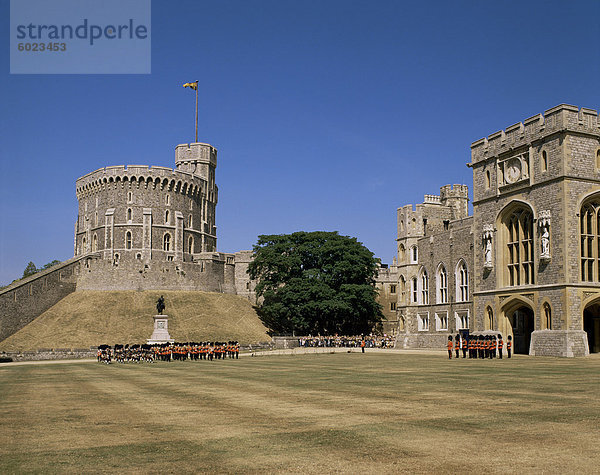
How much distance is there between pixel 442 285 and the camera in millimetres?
56750

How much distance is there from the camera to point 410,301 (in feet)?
201

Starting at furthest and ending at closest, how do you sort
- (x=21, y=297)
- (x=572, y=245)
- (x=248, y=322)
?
1. (x=248, y=322)
2. (x=21, y=297)
3. (x=572, y=245)

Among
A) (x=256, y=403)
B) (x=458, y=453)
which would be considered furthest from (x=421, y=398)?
(x=458, y=453)

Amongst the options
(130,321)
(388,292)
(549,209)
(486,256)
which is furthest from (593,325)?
(388,292)

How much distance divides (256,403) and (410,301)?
157 ft

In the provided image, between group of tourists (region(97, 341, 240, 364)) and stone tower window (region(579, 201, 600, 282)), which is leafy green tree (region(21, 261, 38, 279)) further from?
stone tower window (region(579, 201, 600, 282))

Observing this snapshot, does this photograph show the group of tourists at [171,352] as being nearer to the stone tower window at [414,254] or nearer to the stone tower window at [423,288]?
the stone tower window at [423,288]

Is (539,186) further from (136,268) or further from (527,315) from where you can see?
(136,268)

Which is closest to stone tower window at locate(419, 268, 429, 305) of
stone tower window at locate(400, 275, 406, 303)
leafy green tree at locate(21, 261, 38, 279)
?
stone tower window at locate(400, 275, 406, 303)

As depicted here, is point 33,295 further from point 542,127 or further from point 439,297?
point 542,127

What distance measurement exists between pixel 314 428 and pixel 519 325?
4002cm

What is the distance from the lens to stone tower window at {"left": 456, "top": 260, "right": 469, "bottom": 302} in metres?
52.9

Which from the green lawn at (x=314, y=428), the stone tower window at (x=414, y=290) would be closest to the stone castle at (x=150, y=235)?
the stone tower window at (x=414, y=290)

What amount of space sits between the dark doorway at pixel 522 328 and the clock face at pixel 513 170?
9.78 m
